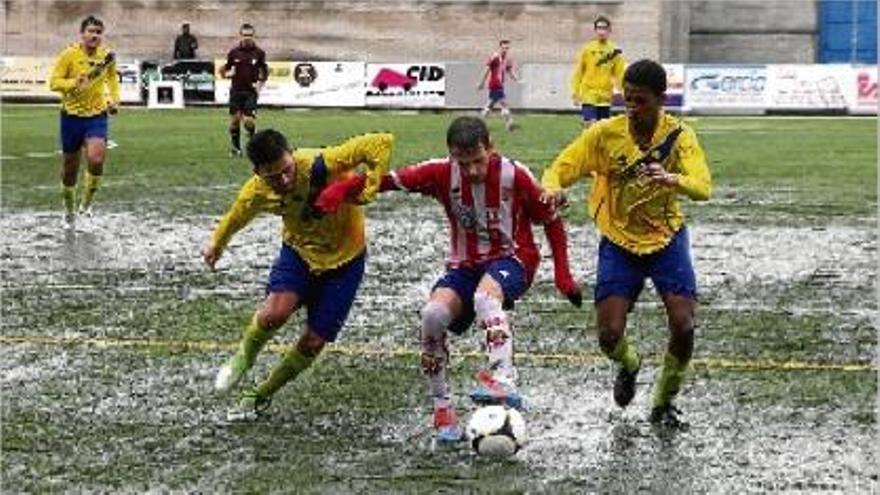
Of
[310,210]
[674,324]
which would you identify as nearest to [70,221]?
[310,210]

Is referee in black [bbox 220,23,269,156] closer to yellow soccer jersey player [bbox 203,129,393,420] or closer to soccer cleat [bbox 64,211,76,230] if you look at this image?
soccer cleat [bbox 64,211,76,230]

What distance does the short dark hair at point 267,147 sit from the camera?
298 inches

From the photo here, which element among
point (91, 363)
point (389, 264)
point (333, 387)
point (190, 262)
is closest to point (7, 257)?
point (190, 262)

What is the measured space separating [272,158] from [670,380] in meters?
2.13

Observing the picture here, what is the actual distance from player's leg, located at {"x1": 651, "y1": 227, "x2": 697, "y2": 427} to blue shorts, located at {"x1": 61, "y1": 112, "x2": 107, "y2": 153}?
33.3 feet

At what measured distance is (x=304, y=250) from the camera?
8.06 metres

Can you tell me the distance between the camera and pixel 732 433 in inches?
291

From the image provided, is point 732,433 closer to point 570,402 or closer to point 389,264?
point 570,402

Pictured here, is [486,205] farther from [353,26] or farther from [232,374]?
[353,26]

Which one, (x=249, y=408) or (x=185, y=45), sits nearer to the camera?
Answer: (x=249, y=408)

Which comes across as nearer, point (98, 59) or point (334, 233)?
point (334, 233)

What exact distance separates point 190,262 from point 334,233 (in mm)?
5560

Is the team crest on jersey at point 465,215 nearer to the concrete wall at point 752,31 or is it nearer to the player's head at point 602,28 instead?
the player's head at point 602,28

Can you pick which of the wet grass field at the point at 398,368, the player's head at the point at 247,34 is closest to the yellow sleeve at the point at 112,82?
the wet grass field at the point at 398,368
